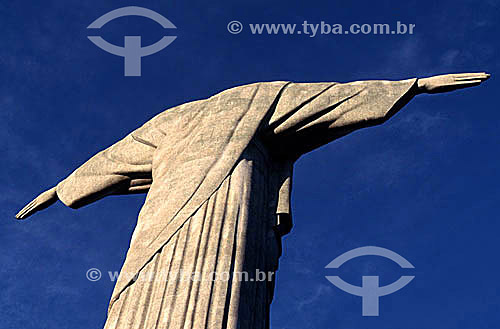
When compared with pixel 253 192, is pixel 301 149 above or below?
above

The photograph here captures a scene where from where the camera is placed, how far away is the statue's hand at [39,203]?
1239 centimetres

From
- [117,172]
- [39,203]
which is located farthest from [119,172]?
[39,203]

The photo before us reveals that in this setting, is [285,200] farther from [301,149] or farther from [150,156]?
[150,156]

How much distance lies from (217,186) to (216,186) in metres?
0.01

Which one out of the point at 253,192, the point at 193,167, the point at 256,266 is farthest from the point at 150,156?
the point at 256,266

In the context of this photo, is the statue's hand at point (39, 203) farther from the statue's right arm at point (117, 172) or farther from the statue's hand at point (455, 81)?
the statue's hand at point (455, 81)

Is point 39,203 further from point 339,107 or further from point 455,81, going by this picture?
point 455,81

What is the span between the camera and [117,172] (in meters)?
11.8

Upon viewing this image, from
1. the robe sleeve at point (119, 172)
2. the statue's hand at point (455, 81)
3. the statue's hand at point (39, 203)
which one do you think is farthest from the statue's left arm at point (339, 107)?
the statue's hand at point (39, 203)

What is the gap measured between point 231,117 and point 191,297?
10.2ft

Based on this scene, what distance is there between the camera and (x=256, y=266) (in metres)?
9.58

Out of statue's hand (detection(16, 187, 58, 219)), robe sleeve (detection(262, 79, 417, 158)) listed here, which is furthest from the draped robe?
statue's hand (detection(16, 187, 58, 219))

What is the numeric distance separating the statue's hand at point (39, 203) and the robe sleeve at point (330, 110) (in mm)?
3824

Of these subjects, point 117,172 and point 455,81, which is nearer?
point 455,81
